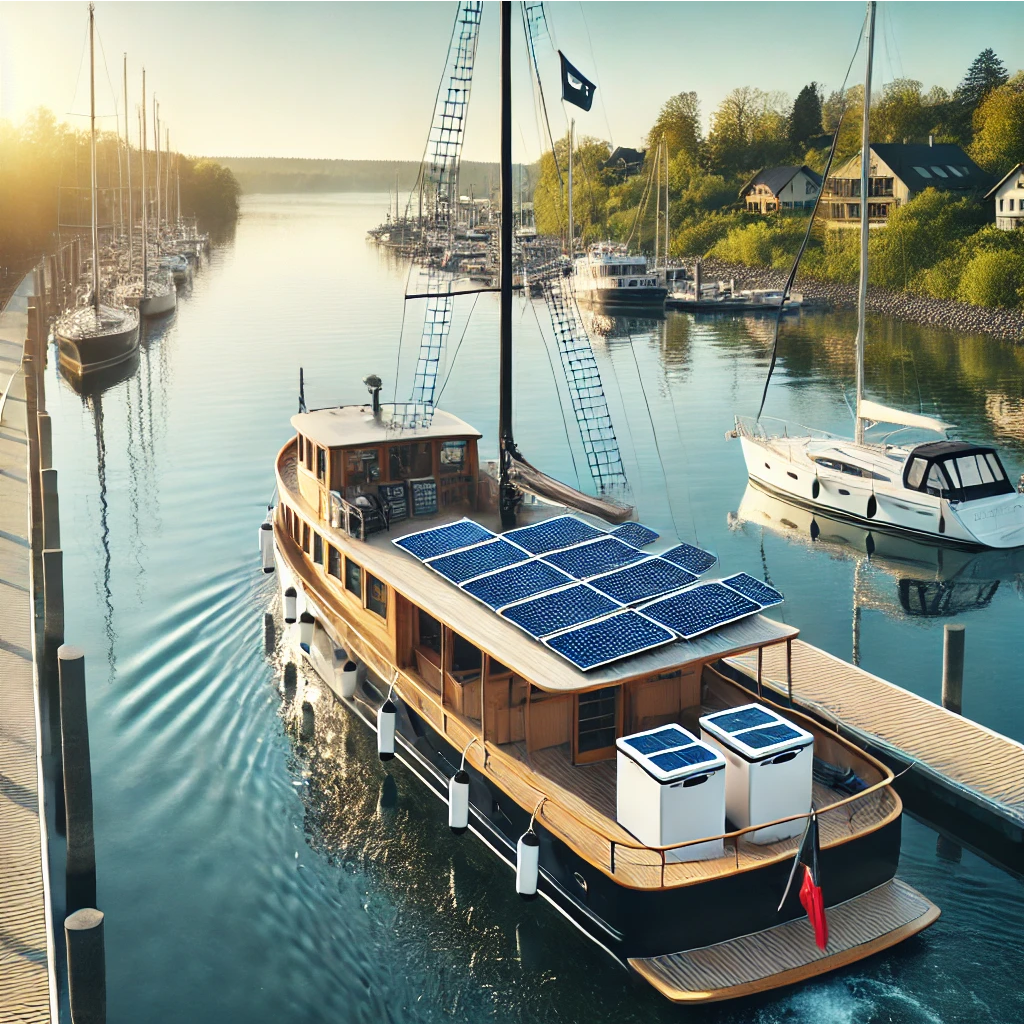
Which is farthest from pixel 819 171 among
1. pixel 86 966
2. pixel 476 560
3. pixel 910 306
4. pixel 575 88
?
pixel 86 966

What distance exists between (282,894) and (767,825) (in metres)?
6.97

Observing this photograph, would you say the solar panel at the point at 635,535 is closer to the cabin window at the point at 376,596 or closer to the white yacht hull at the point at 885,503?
the cabin window at the point at 376,596

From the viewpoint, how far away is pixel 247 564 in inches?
1181

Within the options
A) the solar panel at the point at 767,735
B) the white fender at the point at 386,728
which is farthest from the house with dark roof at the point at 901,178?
the solar panel at the point at 767,735

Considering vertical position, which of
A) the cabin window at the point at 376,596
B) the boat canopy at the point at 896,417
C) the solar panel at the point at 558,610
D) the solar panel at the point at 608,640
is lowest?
the cabin window at the point at 376,596

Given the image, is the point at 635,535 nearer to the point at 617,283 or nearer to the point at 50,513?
the point at 50,513

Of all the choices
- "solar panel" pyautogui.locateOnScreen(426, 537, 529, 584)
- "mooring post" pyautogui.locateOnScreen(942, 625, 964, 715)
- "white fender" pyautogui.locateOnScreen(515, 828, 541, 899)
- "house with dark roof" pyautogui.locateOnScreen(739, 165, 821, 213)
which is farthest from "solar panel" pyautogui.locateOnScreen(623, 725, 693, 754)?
"house with dark roof" pyautogui.locateOnScreen(739, 165, 821, 213)

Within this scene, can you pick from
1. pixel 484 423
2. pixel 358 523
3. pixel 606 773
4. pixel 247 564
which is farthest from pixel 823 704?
pixel 484 423

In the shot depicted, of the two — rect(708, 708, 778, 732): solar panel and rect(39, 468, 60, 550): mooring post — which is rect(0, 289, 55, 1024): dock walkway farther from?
rect(708, 708, 778, 732): solar panel

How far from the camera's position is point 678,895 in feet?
46.3

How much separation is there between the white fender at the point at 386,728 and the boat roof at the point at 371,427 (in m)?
5.30

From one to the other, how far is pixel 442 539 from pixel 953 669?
8.88 meters

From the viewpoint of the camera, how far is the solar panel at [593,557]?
18609 millimetres

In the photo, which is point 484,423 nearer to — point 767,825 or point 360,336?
point 360,336
